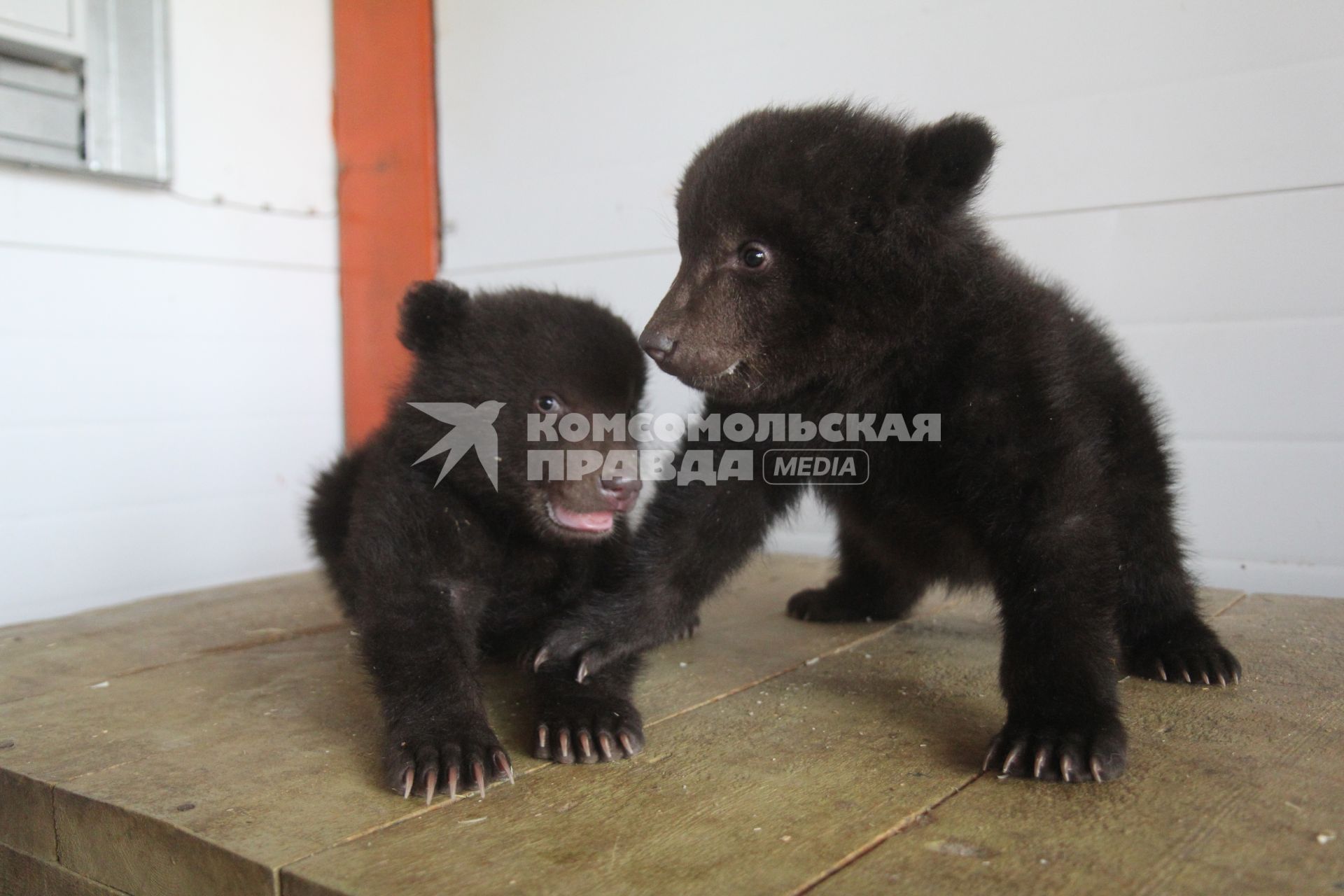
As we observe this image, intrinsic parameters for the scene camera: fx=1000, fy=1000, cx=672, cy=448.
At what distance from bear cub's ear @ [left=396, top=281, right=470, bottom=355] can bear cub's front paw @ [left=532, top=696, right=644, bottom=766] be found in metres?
1.37

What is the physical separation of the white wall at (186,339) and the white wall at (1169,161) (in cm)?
206

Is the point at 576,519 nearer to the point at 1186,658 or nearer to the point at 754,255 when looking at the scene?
the point at 754,255

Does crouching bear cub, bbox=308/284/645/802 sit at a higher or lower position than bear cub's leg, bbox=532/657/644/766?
higher

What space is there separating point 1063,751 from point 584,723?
3.52ft

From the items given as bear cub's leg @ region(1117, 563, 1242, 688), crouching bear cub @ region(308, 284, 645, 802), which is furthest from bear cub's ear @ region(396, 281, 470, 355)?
bear cub's leg @ region(1117, 563, 1242, 688)

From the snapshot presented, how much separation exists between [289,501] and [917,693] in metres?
4.38

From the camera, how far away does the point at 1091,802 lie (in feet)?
6.49

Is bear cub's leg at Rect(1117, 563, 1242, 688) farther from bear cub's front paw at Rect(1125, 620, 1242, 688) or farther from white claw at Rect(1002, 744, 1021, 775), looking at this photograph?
white claw at Rect(1002, 744, 1021, 775)

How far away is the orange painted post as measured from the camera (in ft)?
19.1

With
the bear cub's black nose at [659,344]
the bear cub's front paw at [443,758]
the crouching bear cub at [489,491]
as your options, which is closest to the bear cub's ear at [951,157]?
the bear cub's black nose at [659,344]

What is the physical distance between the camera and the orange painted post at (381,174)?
19.1 feet

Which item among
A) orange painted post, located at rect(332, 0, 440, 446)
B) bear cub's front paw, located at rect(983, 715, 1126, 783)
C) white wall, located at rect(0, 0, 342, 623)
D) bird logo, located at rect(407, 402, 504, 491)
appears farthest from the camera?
orange painted post, located at rect(332, 0, 440, 446)

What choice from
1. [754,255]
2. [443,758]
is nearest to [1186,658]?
[754,255]

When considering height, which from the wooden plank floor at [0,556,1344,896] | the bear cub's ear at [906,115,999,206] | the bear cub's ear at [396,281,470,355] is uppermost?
the bear cub's ear at [906,115,999,206]
